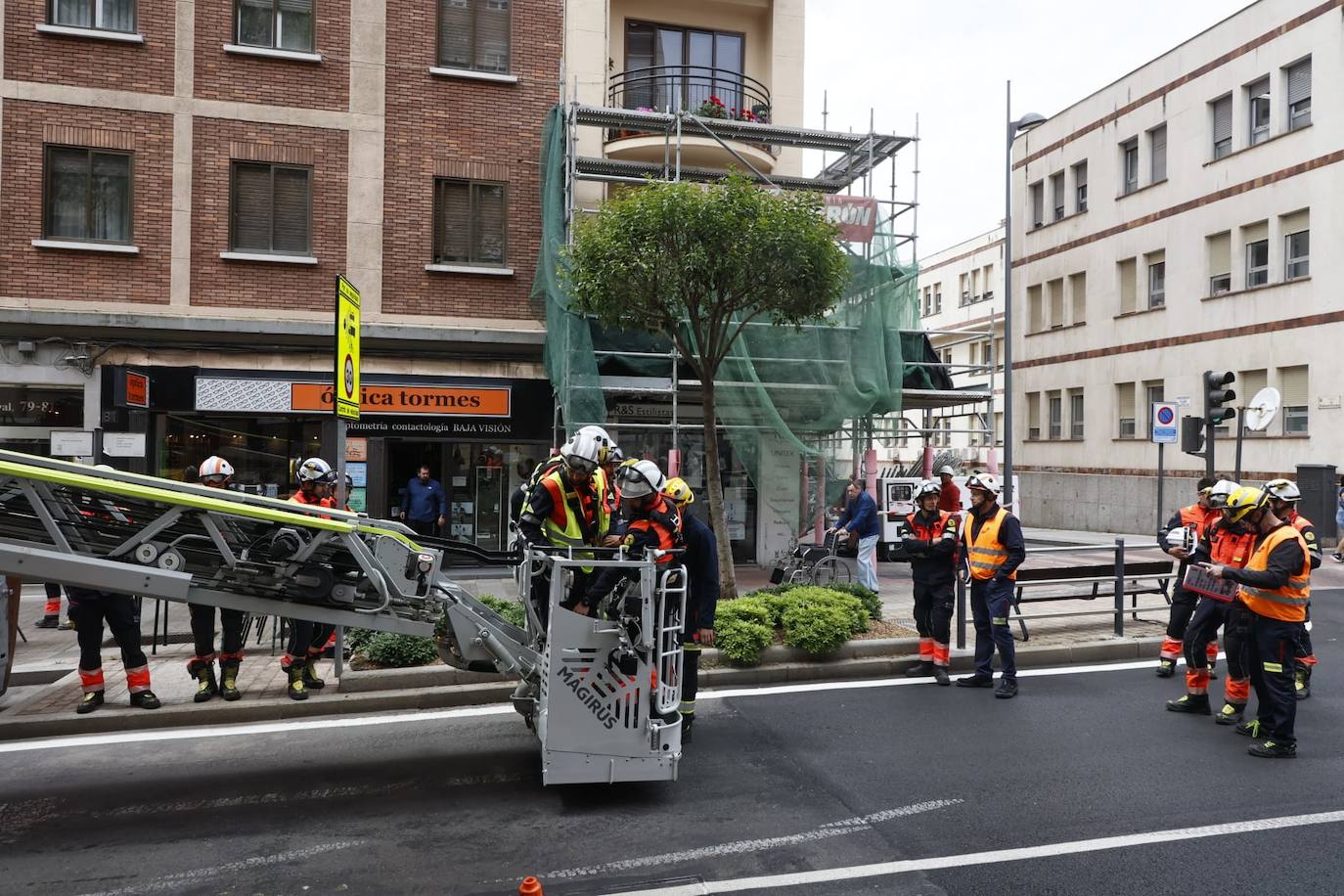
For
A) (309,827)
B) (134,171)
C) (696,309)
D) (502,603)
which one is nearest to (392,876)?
(309,827)

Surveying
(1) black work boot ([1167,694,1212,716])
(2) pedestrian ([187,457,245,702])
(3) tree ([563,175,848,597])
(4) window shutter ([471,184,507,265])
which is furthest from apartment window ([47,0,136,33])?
(1) black work boot ([1167,694,1212,716])

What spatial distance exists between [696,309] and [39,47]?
1018 centimetres

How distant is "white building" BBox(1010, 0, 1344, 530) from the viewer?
2047 centimetres

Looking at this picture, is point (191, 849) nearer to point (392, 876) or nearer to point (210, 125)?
point (392, 876)

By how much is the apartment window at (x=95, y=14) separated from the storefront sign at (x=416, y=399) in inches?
223

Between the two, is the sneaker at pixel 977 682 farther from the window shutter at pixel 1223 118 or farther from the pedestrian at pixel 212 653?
the window shutter at pixel 1223 118

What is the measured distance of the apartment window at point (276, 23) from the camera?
45.3 feet

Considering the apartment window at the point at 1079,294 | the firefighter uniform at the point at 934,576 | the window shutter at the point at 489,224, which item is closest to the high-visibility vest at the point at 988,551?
the firefighter uniform at the point at 934,576

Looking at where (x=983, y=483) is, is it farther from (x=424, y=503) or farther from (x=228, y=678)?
(x=424, y=503)

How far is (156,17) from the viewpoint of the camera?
13.4 meters

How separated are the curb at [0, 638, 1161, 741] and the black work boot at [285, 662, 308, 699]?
0.21 ft

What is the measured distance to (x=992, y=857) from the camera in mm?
4477

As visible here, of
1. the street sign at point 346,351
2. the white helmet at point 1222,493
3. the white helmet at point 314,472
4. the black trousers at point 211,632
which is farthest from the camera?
the white helmet at point 314,472

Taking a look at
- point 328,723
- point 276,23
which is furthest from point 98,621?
point 276,23
